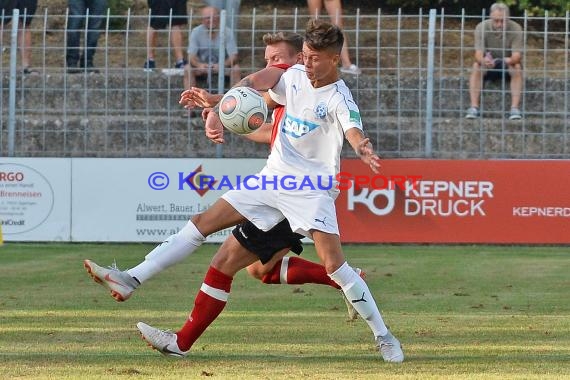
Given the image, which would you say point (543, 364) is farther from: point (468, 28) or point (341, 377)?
point (468, 28)

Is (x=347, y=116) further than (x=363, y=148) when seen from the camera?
Yes

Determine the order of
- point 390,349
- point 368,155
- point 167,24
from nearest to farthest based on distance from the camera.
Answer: point 368,155, point 390,349, point 167,24

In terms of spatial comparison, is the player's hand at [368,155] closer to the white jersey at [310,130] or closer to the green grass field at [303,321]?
the white jersey at [310,130]

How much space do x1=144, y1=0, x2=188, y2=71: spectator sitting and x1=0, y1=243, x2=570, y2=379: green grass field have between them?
3.57m

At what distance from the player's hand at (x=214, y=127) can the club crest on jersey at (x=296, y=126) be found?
402mm

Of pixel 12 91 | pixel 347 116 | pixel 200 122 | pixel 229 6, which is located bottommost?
pixel 200 122

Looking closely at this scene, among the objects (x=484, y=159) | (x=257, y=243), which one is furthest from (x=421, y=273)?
(x=257, y=243)

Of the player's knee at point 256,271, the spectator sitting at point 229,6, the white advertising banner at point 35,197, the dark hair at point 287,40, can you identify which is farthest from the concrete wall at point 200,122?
the dark hair at point 287,40

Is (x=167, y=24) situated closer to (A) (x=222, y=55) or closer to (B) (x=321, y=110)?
(A) (x=222, y=55)

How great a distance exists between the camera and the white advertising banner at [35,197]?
55.1ft

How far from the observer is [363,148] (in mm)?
7254

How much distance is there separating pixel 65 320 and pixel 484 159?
27.9 ft

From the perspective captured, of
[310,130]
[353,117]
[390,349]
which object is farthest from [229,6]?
[390,349]

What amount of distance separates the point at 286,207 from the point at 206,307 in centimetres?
78
